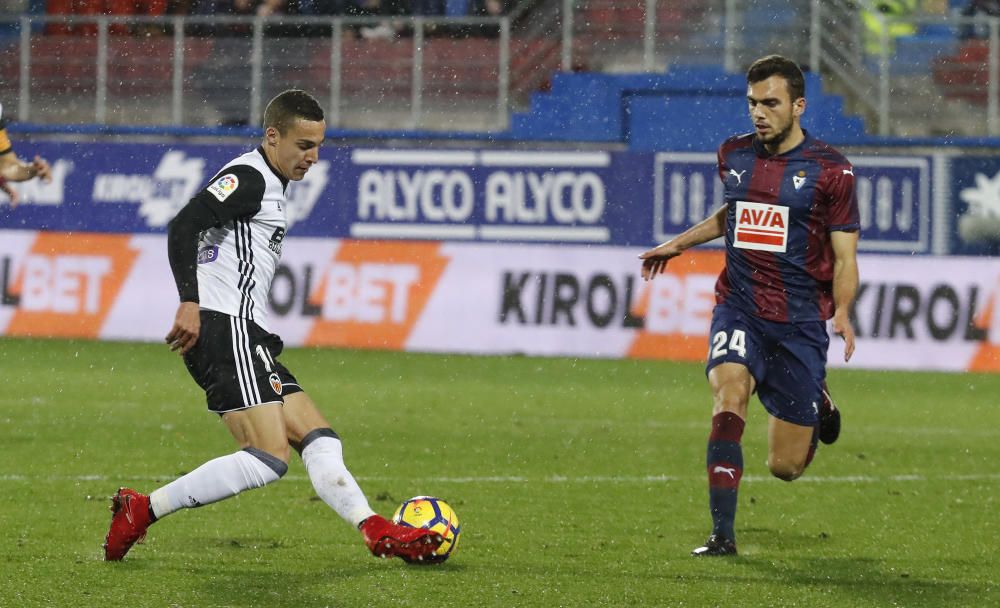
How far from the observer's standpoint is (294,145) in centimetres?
581

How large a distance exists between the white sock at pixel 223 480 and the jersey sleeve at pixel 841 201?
7.98ft

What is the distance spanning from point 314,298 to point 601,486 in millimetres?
8008

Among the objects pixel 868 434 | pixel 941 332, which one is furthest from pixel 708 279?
pixel 868 434

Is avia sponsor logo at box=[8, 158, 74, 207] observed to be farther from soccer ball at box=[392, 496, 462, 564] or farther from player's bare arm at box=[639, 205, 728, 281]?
soccer ball at box=[392, 496, 462, 564]

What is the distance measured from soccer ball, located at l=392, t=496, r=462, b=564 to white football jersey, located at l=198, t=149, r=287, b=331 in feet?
2.69

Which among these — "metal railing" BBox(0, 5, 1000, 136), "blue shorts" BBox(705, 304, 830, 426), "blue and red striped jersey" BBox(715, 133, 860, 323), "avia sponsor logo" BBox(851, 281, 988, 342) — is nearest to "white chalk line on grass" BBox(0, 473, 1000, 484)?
"blue shorts" BBox(705, 304, 830, 426)

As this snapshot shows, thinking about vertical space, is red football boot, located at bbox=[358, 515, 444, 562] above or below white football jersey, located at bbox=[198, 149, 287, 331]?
below

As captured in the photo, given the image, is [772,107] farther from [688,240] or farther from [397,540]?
[397,540]

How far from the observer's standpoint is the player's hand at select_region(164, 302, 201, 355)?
5445 millimetres

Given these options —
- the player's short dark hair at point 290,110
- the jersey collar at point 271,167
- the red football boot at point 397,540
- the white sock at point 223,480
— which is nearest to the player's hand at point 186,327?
the white sock at point 223,480

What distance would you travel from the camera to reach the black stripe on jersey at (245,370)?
223 inches

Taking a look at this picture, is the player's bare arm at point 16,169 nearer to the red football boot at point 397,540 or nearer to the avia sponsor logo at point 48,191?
the red football boot at point 397,540

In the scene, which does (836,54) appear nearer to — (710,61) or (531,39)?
(710,61)

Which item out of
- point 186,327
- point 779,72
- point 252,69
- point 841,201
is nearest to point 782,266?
point 841,201
